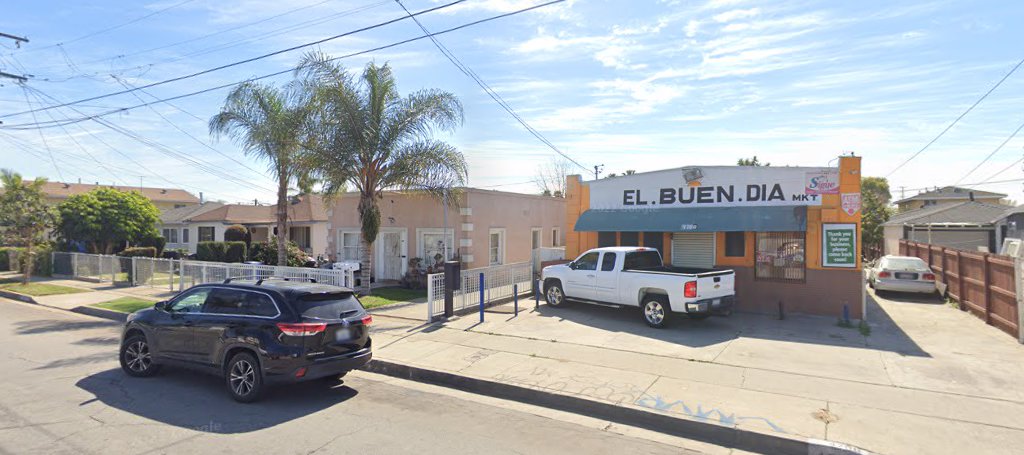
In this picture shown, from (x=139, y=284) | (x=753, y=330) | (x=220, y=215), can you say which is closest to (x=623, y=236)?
(x=753, y=330)

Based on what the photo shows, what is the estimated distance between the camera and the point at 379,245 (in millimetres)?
20328

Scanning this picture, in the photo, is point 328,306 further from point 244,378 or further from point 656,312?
point 656,312

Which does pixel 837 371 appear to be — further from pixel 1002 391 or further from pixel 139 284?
pixel 139 284

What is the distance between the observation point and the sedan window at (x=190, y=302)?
310 inches

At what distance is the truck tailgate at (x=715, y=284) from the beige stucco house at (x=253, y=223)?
19749 mm

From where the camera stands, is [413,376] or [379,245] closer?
[413,376]

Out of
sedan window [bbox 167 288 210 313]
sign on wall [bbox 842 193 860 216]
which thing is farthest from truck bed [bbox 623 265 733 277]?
sedan window [bbox 167 288 210 313]

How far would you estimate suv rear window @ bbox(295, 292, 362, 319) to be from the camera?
7.22 meters

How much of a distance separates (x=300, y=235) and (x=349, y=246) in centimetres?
1138

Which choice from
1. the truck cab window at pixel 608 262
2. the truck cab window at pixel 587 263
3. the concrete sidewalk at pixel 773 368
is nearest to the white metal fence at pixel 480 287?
the concrete sidewalk at pixel 773 368

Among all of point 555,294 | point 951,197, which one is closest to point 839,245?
point 555,294

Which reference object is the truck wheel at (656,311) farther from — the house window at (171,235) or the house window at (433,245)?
the house window at (171,235)

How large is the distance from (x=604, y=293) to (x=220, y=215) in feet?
95.9

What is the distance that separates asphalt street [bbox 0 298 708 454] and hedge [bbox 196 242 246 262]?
1901 centimetres
